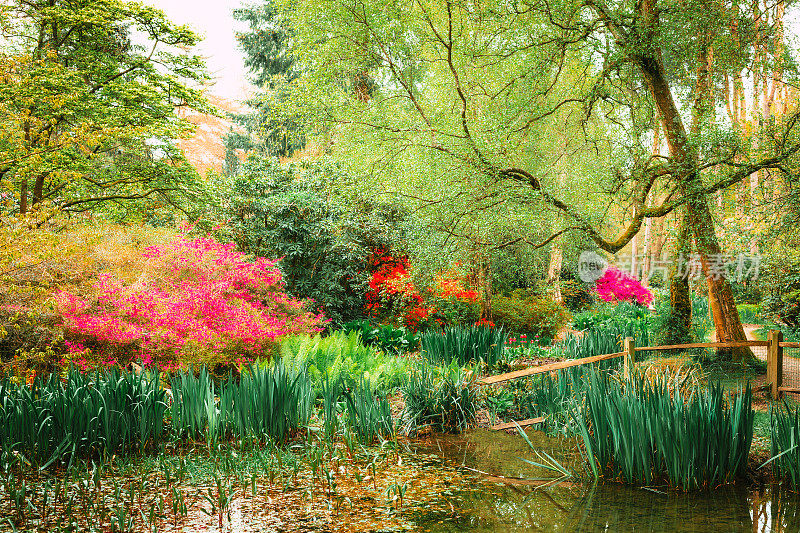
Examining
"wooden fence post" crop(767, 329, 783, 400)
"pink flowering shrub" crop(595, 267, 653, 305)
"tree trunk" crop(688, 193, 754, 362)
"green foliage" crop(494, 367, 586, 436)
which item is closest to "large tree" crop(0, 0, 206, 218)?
"green foliage" crop(494, 367, 586, 436)

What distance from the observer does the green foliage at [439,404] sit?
18.4ft

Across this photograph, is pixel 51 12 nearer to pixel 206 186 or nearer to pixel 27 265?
pixel 206 186

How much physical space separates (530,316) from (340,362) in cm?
628

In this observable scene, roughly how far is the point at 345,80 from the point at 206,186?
13.7 feet

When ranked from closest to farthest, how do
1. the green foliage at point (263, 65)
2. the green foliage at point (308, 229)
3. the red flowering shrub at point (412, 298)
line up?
the red flowering shrub at point (412, 298) < the green foliage at point (308, 229) < the green foliage at point (263, 65)

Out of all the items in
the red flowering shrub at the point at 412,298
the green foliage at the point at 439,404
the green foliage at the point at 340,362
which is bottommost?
the green foliage at the point at 439,404

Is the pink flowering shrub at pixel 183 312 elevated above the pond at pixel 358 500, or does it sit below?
above

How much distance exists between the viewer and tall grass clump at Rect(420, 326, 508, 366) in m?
7.59

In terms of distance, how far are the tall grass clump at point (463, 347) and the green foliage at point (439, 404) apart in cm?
160

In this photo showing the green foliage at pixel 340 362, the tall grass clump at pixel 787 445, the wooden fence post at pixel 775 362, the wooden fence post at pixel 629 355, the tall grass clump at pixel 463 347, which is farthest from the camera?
the tall grass clump at pixel 463 347

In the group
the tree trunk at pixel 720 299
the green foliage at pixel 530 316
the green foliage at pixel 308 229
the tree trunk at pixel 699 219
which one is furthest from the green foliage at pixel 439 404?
the green foliage at pixel 530 316

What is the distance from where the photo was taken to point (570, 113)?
861 cm

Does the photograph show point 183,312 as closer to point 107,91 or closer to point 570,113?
point 570,113

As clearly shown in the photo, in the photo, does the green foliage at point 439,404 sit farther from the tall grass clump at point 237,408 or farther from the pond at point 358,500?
the tall grass clump at point 237,408
